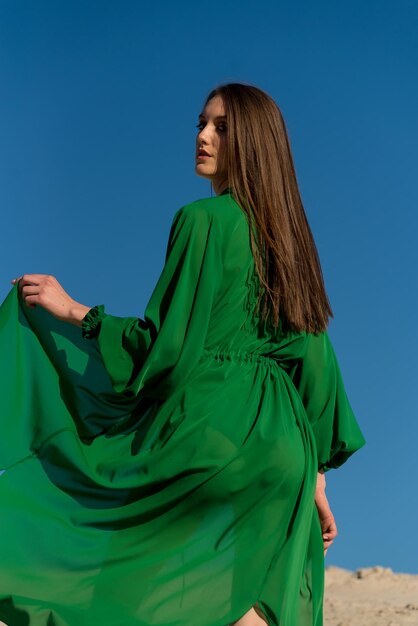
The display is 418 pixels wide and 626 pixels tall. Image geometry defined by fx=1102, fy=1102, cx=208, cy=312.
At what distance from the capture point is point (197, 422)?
3.40 m

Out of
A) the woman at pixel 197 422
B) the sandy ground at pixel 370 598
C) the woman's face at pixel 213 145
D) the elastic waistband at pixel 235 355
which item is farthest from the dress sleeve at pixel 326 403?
the sandy ground at pixel 370 598

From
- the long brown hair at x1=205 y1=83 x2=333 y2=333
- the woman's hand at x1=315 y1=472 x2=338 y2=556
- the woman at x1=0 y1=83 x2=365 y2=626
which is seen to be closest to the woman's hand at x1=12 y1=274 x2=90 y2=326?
the woman at x1=0 y1=83 x2=365 y2=626

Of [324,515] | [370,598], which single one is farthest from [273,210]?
[370,598]

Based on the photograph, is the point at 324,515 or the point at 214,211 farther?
the point at 324,515

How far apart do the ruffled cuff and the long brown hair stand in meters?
0.51

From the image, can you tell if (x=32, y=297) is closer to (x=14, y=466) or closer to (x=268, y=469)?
(x=14, y=466)

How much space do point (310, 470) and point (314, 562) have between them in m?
0.46

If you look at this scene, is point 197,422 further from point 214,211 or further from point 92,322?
point 214,211

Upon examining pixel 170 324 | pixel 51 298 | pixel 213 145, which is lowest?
pixel 170 324

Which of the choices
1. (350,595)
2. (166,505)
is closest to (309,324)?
(166,505)

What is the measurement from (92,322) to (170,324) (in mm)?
276

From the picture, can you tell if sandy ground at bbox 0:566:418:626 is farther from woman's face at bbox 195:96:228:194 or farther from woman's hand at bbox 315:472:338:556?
woman's face at bbox 195:96:228:194

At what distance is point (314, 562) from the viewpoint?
3.84 m

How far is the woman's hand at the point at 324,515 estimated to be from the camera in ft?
13.0
